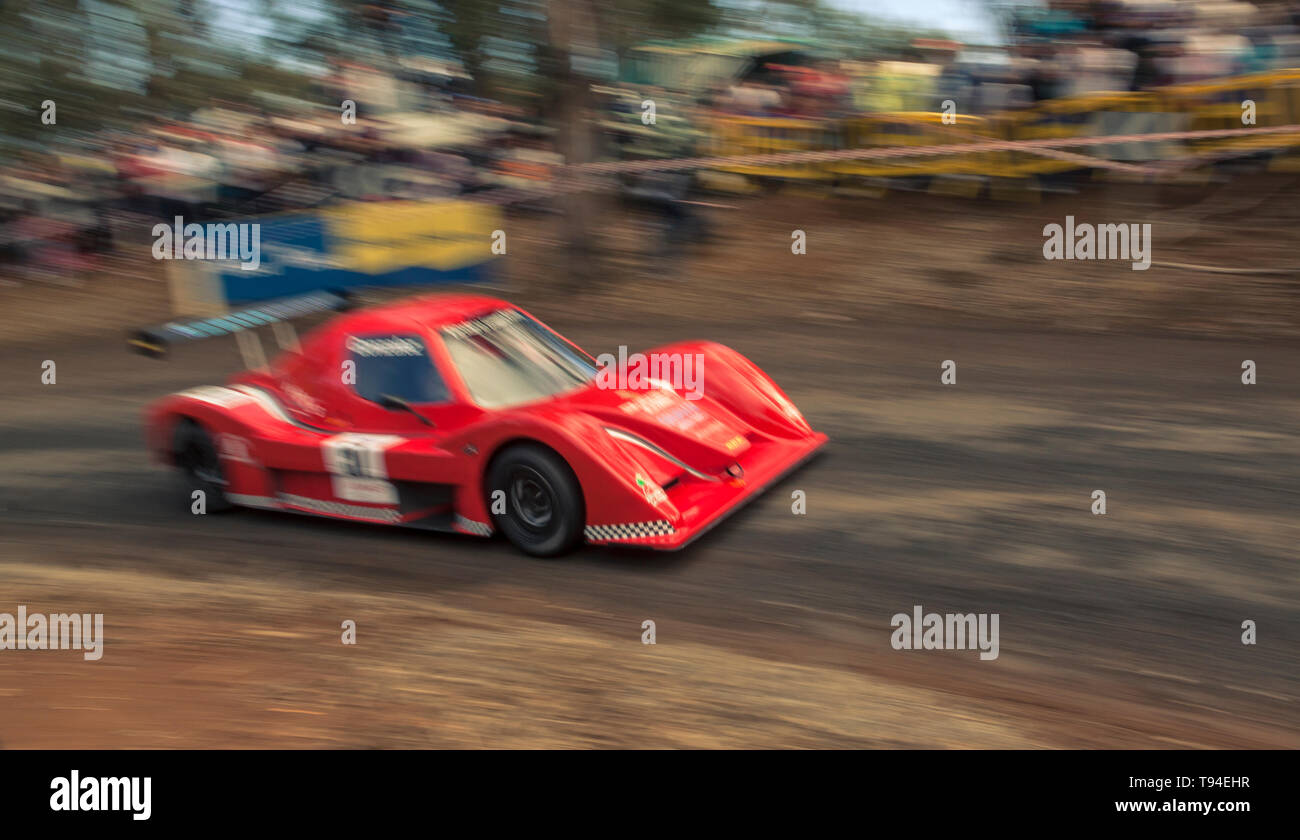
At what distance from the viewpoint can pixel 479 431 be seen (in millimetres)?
5598

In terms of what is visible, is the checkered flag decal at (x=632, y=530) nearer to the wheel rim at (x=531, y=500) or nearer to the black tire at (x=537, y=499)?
the black tire at (x=537, y=499)

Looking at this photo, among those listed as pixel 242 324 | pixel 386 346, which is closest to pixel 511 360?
pixel 386 346

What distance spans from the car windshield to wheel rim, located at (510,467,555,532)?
0.53 m

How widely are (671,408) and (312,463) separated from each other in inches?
78.0

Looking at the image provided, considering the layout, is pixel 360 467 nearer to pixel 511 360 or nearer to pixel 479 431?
pixel 479 431

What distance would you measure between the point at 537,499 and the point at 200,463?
2.48 meters

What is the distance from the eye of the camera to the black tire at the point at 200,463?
268 inches

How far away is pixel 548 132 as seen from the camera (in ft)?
48.9

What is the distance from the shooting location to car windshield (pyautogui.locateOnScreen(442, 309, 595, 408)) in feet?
19.9

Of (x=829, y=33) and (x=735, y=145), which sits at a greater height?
(x=829, y=33)
